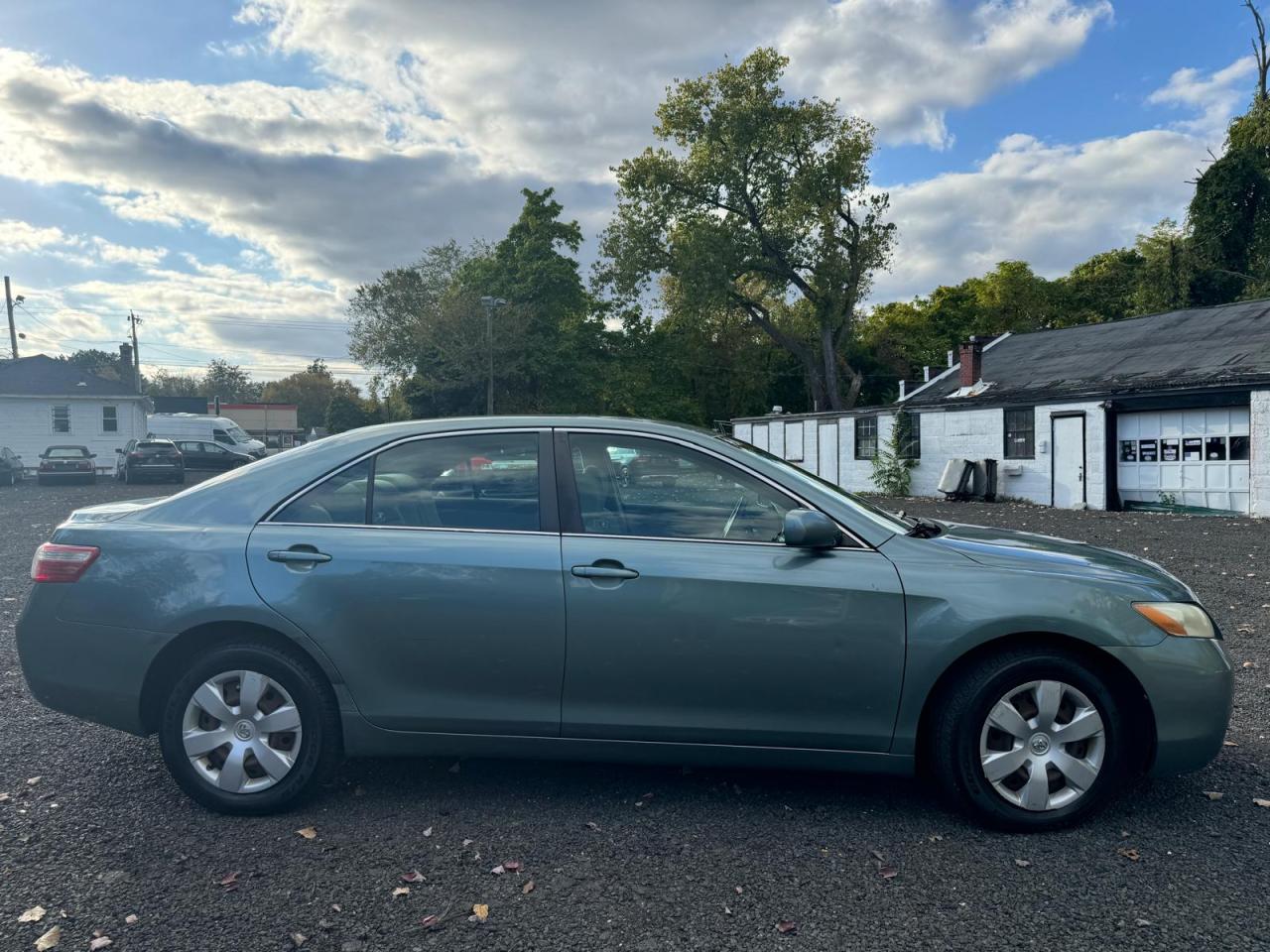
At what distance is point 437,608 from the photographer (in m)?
3.44

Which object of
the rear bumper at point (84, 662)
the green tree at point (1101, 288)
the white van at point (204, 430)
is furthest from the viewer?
the green tree at point (1101, 288)

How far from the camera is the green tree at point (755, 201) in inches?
1483

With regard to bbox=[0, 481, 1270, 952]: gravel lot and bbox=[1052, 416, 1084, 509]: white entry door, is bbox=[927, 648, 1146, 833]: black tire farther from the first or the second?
bbox=[1052, 416, 1084, 509]: white entry door

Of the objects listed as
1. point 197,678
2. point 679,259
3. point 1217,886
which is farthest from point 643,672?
point 679,259

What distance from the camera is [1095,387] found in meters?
20.8

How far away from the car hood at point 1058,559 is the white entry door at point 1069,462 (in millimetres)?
18776

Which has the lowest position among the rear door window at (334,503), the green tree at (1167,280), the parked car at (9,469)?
the rear door window at (334,503)

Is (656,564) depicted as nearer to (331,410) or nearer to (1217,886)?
(1217,886)

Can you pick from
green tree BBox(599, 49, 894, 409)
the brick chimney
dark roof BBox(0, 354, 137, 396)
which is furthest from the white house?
the brick chimney

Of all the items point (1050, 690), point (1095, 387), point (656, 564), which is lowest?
point (1050, 690)

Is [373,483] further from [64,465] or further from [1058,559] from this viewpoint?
[64,465]

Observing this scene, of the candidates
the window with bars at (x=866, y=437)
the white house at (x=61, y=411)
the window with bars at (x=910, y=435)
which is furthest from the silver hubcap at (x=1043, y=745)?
the white house at (x=61, y=411)

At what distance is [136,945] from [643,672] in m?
1.83

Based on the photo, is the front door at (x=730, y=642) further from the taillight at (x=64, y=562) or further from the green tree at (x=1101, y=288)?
the green tree at (x=1101, y=288)
